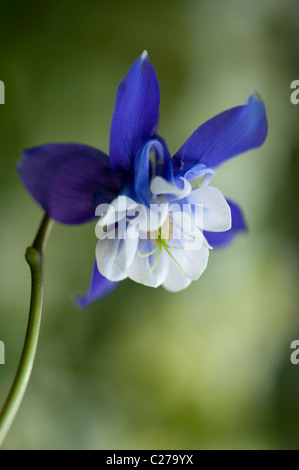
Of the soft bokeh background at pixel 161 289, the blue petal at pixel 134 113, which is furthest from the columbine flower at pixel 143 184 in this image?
the soft bokeh background at pixel 161 289

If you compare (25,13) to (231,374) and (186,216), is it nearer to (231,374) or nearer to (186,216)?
(186,216)

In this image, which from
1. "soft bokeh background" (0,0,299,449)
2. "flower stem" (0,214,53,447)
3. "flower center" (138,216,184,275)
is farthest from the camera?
"soft bokeh background" (0,0,299,449)

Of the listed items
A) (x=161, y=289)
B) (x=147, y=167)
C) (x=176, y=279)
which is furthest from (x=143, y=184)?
(x=161, y=289)

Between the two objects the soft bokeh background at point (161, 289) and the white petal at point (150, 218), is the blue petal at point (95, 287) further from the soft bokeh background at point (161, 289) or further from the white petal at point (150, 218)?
the soft bokeh background at point (161, 289)

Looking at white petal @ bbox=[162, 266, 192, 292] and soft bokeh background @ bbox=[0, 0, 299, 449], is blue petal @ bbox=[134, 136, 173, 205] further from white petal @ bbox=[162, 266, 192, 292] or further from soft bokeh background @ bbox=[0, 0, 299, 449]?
soft bokeh background @ bbox=[0, 0, 299, 449]

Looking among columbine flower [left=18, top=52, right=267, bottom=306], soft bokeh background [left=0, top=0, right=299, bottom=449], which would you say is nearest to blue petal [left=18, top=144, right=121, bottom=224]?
columbine flower [left=18, top=52, right=267, bottom=306]
